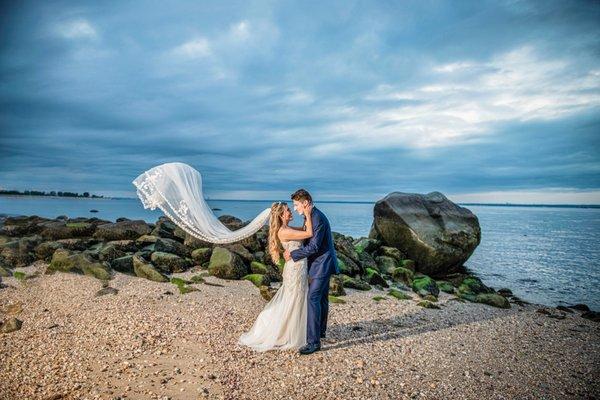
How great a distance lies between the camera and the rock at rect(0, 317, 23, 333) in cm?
846

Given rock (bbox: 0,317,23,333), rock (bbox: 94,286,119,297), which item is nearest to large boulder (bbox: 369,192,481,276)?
rock (bbox: 94,286,119,297)

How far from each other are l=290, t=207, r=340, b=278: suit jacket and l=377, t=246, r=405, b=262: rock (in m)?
13.2

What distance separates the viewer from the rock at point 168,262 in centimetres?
1412

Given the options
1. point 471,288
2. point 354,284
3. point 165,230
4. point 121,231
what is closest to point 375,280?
point 354,284

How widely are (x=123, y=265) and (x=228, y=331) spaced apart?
6430 mm

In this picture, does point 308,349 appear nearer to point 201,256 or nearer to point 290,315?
point 290,315

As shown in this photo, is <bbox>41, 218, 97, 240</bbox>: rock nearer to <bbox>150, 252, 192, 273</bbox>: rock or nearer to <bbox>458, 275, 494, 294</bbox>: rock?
<bbox>150, 252, 192, 273</bbox>: rock

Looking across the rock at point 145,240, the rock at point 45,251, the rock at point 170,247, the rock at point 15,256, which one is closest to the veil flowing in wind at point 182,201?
the rock at point 170,247

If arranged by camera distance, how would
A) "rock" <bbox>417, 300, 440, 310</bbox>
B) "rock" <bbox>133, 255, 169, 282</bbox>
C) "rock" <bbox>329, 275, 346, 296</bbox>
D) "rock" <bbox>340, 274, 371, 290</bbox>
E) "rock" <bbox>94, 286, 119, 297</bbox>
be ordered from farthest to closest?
"rock" <bbox>340, 274, 371, 290</bbox> → "rock" <bbox>329, 275, 346, 296</bbox> → "rock" <bbox>417, 300, 440, 310</bbox> → "rock" <bbox>133, 255, 169, 282</bbox> → "rock" <bbox>94, 286, 119, 297</bbox>

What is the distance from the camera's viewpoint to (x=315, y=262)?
8.05 metres

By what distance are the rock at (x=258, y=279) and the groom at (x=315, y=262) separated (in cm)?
525

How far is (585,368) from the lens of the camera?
841 centimetres

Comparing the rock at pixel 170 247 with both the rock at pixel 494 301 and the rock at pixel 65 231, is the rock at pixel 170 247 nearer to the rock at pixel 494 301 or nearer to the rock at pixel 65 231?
the rock at pixel 65 231

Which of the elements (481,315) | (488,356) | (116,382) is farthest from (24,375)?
(481,315)
